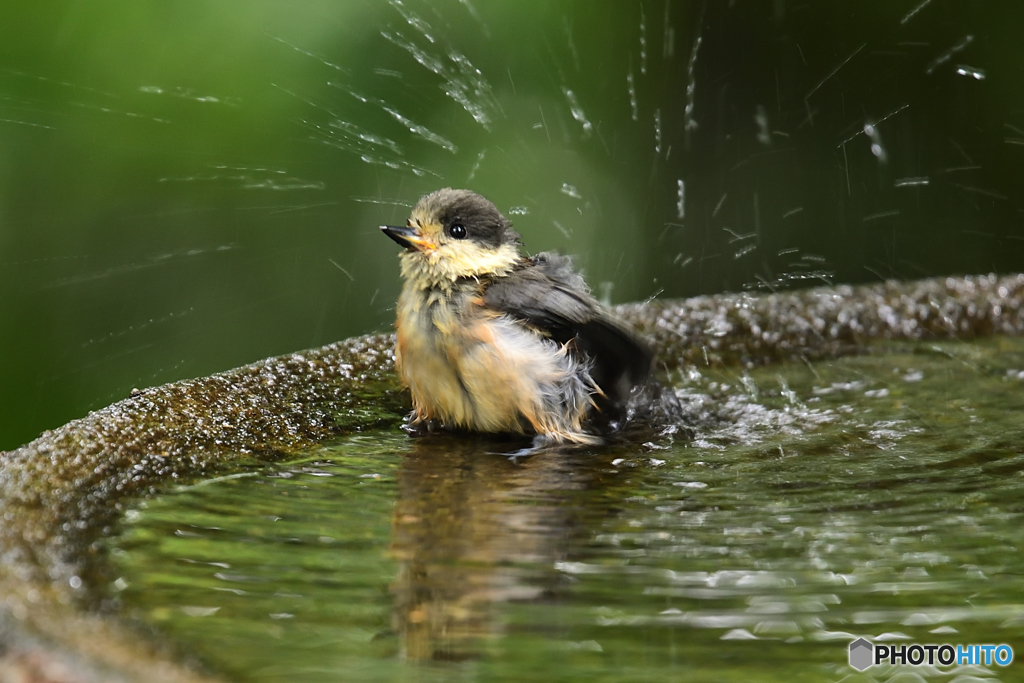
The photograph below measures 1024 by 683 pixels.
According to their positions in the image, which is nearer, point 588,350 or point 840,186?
point 588,350

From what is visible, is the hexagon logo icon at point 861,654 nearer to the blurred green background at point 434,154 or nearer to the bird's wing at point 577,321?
the bird's wing at point 577,321

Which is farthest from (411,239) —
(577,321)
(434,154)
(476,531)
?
(434,154)

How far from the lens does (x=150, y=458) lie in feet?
7.50

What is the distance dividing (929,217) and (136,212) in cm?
534

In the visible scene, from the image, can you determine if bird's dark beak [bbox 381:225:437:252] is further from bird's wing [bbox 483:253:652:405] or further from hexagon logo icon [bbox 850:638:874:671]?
hexagon logo icon [bbox 850:638:874:671]

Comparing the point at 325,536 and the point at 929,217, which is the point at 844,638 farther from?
the point at 929,217

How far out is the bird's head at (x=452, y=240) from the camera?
3.23 metres

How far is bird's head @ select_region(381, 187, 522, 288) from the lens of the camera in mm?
3229

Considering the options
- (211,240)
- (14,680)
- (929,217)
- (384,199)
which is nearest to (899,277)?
(929,217)

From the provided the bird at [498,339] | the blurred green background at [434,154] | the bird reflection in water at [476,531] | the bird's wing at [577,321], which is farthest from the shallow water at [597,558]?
the blurred green background at [434,154]

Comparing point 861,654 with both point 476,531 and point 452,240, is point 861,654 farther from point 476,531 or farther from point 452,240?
point 452,240

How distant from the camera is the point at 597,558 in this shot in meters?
1.80

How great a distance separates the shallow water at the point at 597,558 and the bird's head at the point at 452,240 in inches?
22.0

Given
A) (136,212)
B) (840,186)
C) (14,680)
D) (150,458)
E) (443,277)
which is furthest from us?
(840,186)
